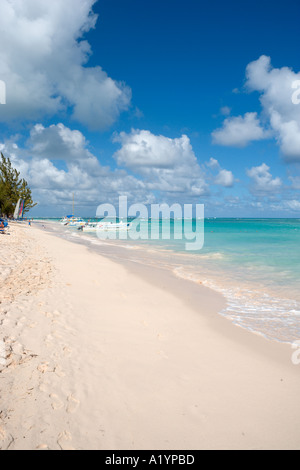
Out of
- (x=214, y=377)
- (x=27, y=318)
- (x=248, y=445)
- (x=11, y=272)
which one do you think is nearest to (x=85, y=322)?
(x=27, y=318)

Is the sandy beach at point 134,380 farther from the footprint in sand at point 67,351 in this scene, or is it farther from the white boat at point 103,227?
the white boat at point 103,227

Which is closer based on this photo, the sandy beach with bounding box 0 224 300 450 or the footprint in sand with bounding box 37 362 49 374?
the sandy beach with bounding box 0 224 300 450

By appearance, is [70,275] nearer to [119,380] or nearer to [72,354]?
[72,354]

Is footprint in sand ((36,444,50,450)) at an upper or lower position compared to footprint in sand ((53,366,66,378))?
lower

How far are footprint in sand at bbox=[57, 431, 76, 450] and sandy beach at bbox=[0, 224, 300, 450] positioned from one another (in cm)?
1

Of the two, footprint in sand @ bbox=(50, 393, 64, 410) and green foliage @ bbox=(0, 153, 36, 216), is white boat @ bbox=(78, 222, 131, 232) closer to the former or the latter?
green foliage @ bbox=(0, 153, 36, 216)

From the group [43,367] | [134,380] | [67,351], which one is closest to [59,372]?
[43,367]

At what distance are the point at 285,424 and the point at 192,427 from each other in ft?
4.53

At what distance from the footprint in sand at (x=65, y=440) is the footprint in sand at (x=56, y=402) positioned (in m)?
0.42

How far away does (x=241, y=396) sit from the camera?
13.0 feet

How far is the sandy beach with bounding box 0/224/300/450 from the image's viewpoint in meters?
3.09

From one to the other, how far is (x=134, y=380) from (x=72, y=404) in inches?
43.4

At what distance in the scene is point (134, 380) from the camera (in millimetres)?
4160

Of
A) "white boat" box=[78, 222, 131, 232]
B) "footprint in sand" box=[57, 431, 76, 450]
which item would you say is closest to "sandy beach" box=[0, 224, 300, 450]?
"footprint in sand" box=[57, 431, 76, 450]
